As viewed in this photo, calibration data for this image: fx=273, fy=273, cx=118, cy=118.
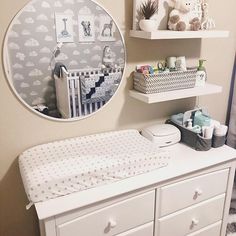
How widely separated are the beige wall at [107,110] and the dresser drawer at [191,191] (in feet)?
1.55

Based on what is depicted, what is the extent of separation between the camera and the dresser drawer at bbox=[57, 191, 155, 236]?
111cm

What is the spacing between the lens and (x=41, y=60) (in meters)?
1.28

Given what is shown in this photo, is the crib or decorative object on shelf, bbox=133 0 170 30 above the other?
decorative object on shelf, bbox=133 0 170 30

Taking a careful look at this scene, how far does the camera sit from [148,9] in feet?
4.45

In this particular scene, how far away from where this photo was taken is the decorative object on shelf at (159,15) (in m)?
1.39

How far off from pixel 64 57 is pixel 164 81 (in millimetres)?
537

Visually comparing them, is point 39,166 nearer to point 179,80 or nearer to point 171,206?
point 171,206

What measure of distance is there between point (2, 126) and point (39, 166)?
0.91 feet

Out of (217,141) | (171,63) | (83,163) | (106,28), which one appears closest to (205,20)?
(171,63)

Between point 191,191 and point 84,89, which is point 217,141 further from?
point 84,89

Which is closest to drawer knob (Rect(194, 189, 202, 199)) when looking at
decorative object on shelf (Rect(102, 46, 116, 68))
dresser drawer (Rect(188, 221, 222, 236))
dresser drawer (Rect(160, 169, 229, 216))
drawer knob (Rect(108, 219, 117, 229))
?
dresser drawer (Rect(160, 169, 229, 216))

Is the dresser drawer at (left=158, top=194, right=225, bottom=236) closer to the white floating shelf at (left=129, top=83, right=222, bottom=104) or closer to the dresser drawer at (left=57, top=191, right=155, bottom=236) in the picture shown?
the dresser drawer at (left=57, top=191, right=155, bottom=236)

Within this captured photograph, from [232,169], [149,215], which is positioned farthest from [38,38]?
[232,169]

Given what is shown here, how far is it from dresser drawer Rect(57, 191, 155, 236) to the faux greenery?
86cm
